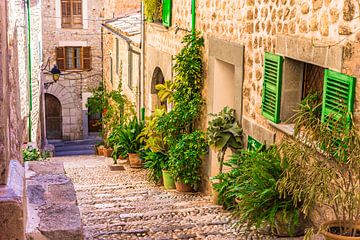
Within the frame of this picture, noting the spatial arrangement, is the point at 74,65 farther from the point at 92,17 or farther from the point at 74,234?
the point at 74,234

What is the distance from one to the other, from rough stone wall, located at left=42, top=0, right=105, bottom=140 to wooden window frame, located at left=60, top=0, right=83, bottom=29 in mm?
191

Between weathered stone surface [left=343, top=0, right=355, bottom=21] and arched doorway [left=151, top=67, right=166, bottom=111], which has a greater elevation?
weathered stone surface [left=343, top=0, right=355, bottom=21]

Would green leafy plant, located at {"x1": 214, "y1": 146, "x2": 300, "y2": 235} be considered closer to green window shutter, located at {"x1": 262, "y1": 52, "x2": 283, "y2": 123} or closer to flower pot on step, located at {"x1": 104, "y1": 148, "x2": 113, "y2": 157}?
green window shutter, located at {"x1": 262, "y1": 52, "x2": 283, "y2": 123}

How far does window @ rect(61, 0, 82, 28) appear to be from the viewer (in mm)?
24203

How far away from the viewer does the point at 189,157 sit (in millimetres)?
8859

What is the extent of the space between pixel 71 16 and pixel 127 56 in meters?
9.05

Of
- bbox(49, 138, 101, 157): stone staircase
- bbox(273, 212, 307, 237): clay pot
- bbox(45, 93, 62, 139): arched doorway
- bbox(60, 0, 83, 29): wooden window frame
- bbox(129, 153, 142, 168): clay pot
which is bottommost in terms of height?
bbox(49, 138, 101, 157): stone staircase

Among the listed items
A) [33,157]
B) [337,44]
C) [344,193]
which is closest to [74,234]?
[344,193]

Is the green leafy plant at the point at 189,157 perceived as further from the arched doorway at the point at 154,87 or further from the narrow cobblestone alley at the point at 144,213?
the arched doorway at the point at 154,87

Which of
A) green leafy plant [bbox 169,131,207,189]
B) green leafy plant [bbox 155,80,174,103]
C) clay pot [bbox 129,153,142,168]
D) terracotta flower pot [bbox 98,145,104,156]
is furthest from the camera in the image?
terracotta flower pot [bbox 98,145,104,156]

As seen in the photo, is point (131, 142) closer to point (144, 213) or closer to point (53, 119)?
point (144, 213)

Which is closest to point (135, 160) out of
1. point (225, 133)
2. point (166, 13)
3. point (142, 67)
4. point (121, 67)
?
point (142, 67)

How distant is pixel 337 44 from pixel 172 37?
6.02 m

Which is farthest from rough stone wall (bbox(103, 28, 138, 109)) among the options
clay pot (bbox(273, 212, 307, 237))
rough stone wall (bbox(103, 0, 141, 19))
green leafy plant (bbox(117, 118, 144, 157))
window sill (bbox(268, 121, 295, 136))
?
clay pot (bbox(273, 212, 307, 237))
